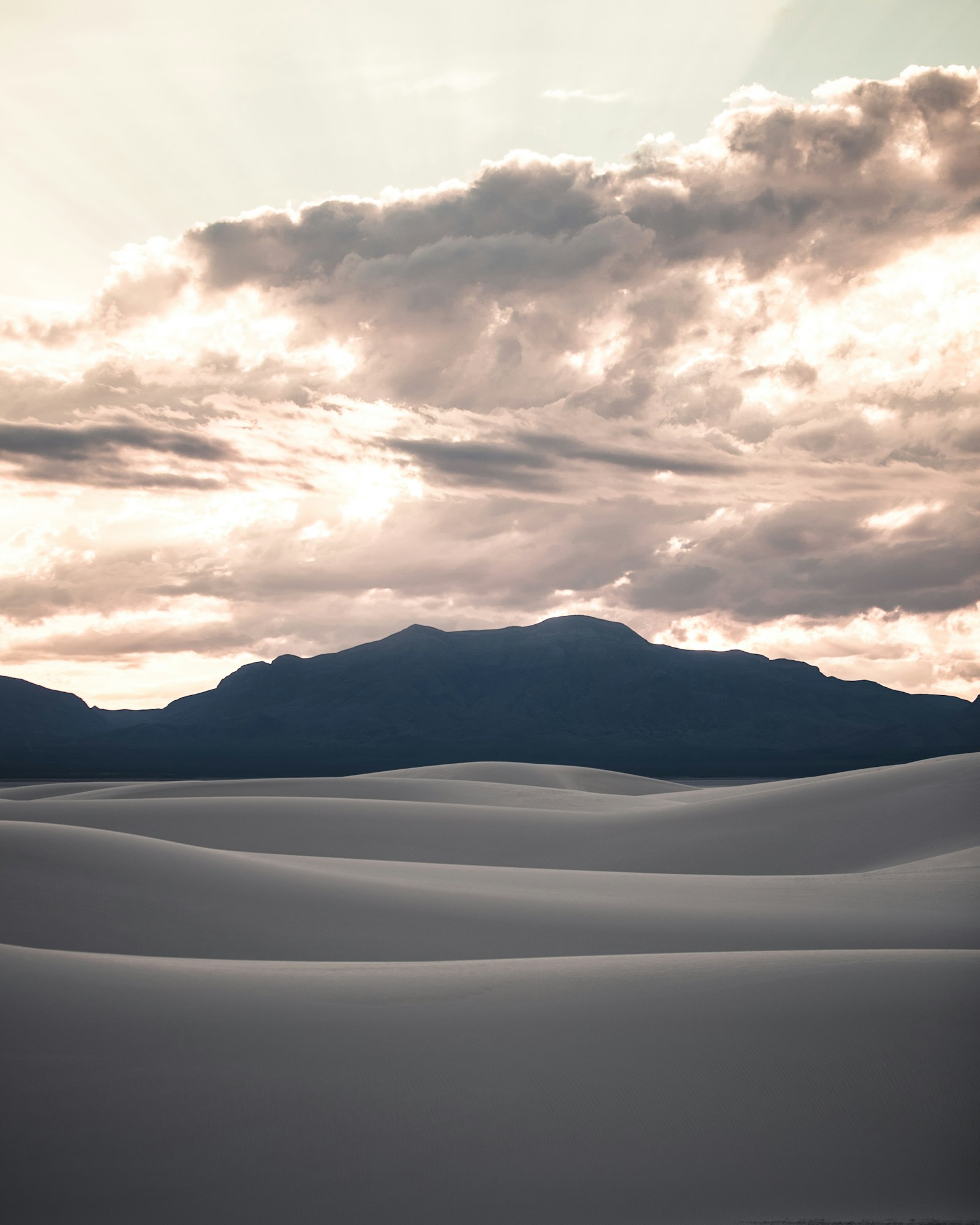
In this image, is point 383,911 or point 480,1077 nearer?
point 480,1077

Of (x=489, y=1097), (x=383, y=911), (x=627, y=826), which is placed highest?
(x=627, y=826)

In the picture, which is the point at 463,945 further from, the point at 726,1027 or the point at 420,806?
the point at 420,806

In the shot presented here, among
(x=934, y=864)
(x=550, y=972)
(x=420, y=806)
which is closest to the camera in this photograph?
(x=550, y=972)

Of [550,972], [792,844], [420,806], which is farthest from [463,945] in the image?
Result: [420,806]

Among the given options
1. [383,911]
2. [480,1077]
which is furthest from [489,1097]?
[383,911]

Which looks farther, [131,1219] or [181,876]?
[181,876]

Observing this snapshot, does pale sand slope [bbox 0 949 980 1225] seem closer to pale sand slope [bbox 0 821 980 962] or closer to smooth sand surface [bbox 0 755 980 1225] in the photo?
smooth sand surface [bbox 0 755 980 1225]

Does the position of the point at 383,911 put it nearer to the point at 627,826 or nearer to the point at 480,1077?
the point at 480,1077

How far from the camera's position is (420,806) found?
29.6m

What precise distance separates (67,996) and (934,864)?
16.5m

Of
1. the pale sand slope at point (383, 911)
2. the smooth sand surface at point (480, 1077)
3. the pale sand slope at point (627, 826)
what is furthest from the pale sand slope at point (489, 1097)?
the pale sand slope at point (627, 826)

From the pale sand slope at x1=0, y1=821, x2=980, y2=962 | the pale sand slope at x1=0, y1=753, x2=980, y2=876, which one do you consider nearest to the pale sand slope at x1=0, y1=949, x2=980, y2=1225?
the pale sand slope at x1=0, y1=821, x2=980, y2=962

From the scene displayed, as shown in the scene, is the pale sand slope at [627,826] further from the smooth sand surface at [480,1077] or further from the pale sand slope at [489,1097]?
the pale sand slope at [489,1097]

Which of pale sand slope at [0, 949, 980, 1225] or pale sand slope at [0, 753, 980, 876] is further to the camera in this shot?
pale sand slope at [0, 753, 980, 876]
